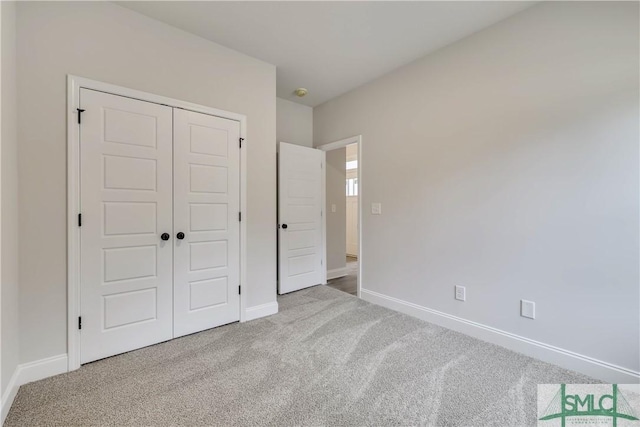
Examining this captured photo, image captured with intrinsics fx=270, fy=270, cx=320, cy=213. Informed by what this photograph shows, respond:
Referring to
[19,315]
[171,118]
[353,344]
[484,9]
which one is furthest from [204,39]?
[353,344]

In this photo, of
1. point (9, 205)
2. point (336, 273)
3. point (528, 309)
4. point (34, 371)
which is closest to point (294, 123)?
point (336, 273)

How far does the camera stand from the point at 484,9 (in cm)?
Result: 213

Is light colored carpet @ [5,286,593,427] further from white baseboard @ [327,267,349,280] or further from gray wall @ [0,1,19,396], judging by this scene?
white baseboard @ [327,267,349,280]

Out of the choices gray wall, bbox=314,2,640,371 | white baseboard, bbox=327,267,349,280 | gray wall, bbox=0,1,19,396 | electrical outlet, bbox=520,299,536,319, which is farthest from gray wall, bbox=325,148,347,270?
gray wall, bbox=0,1,19,396

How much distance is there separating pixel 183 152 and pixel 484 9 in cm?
273

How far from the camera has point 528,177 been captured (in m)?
2.13

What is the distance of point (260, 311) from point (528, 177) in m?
2.73

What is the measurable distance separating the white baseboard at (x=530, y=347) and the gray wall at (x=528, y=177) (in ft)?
0.18

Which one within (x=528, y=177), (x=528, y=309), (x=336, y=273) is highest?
(x=528, y=177)

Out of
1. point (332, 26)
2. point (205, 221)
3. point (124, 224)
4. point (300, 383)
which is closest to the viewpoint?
point (300, 383)

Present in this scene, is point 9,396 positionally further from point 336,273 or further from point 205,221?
point 336,273

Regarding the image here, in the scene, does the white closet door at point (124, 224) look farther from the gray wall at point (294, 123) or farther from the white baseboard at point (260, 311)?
the gray wall at point (294, 123)

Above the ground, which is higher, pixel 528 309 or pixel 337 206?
pixel 337 206

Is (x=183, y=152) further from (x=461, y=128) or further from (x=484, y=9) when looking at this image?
A: (x=484, y=9)
